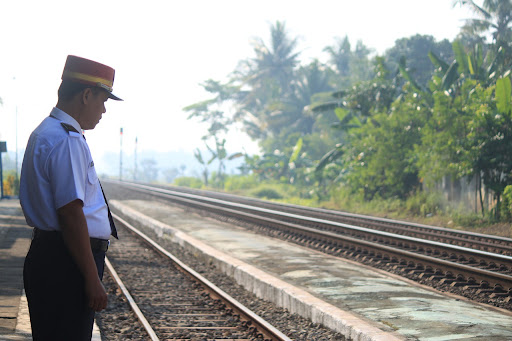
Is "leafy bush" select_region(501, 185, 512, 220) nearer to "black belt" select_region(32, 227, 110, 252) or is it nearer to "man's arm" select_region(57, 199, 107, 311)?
"black belt" select_region(32, 227, 110, 252)

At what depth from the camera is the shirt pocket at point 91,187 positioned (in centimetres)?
260

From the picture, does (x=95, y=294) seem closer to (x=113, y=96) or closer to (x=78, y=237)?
(x=78, y=237)

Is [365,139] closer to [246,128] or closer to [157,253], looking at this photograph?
[157,253]

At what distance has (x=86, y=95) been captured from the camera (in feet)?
9.04

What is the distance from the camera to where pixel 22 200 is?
2.63 metres

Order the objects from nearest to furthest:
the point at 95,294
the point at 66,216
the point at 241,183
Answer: the point at 66,216
the point at 95,294
the point at 241,183

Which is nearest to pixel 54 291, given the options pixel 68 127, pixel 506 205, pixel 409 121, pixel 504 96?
pixel 68 127

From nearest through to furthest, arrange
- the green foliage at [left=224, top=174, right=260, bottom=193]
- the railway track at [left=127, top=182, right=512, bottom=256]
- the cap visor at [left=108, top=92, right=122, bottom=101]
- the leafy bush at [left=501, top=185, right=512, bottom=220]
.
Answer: the cap visor at [left=108, top=92, right=122, bottom=101]
the railway track at [left=127, top=182, right=512, bottom=256]
the leafy bush at [left=501, top=185, right=512, bottom=220]
the green foliage at [left=224, top=174, right=260, bottom=193]

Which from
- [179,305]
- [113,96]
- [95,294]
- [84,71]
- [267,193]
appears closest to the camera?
[95,294]

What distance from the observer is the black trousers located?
8.40 ft

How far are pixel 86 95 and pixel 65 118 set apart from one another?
0.52 feet

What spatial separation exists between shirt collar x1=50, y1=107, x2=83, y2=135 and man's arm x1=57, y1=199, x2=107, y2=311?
385 mm

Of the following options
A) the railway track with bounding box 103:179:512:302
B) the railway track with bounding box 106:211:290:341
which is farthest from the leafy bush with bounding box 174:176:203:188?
the railway track with bounding box 106:211:290:341

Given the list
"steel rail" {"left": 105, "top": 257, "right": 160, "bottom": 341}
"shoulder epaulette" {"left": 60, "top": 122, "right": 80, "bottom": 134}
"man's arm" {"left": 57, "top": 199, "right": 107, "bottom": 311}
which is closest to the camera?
"man's arm" {"left": 57, "top": 199, "right": 107, "bottom": 311}
